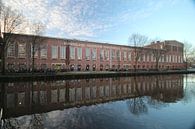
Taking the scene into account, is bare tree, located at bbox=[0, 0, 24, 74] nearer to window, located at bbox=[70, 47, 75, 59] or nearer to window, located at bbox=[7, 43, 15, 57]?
window, located at bbox=[7, 43, 15, 57]

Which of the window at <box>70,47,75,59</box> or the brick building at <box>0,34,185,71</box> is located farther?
the window at <box>70,47,75,59</box>

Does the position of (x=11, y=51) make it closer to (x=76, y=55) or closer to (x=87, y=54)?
(x=76, y=55)

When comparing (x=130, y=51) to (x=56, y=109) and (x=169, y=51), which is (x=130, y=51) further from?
(x=56, y=109)

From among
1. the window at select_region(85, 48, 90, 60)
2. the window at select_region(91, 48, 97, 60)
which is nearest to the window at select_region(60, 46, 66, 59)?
the window at select_region(85, 48, 90, 60)

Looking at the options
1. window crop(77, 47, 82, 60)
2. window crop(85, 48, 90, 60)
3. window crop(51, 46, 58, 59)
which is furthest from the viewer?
window crop(85, 48, 90, 60)

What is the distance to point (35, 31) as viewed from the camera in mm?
28812

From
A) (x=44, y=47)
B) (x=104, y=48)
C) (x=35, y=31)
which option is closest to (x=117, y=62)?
(x=104, y=48)

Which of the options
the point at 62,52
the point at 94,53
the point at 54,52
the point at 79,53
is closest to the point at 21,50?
the point at 54,52

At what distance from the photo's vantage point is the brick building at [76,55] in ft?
98.9

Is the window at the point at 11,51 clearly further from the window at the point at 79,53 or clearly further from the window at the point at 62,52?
the window at the point at 79,53

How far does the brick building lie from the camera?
3014 centimetres

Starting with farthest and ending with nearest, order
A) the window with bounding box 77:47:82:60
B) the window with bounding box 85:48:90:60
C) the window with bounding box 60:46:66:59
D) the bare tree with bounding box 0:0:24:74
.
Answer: the window with bounding box 85:48:90:60 → the window with bounding box 77:47:82:60 → the window with bounding box 60:46:66:59 → the bare tree with bounding box 0:0:24:74

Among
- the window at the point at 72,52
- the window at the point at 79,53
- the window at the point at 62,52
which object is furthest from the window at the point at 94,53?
the window at the point at 62,52

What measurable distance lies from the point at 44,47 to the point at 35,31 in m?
3.79
